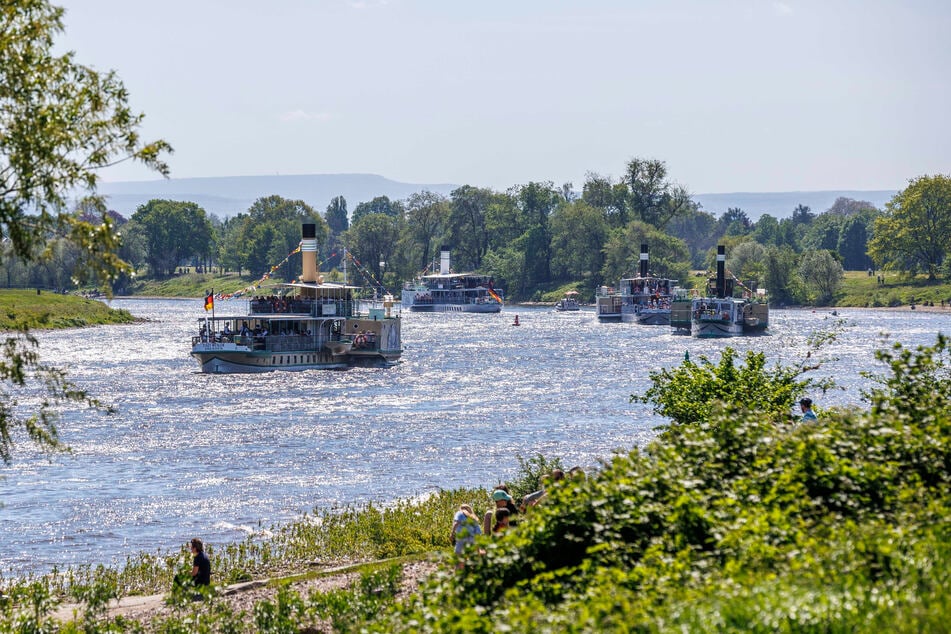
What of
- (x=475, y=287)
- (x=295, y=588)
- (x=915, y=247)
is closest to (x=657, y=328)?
(x=475, y=287)

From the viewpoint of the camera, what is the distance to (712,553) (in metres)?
12.7

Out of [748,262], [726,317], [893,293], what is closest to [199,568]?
[726,317]

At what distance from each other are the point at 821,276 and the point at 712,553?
16289 centimetres

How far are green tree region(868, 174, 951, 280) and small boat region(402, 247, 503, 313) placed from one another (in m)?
58.2

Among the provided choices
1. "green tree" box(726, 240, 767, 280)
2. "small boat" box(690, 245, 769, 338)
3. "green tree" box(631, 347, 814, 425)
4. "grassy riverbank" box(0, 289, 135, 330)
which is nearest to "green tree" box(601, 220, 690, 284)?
"green tree" box(726, 240, 767, 280)

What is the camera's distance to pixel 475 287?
175500mm

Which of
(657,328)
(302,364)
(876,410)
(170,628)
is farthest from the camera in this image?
(657,328)

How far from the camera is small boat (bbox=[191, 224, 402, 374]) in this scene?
70.6m

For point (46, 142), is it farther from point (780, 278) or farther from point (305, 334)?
point (780, 278)

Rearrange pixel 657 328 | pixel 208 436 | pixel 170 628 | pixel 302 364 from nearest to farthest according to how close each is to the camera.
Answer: pixel 170 628 < pixel 208 436 < pixel 302 364 < pixel 657 328

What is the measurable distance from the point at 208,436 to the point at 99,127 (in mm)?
32044

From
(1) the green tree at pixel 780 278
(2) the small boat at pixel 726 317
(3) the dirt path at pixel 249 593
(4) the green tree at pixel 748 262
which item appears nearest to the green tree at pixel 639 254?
(4) the green tree at pixel 748 262

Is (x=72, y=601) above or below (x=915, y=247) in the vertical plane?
below

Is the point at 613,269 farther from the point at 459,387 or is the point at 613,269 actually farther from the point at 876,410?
the point at 876,410
